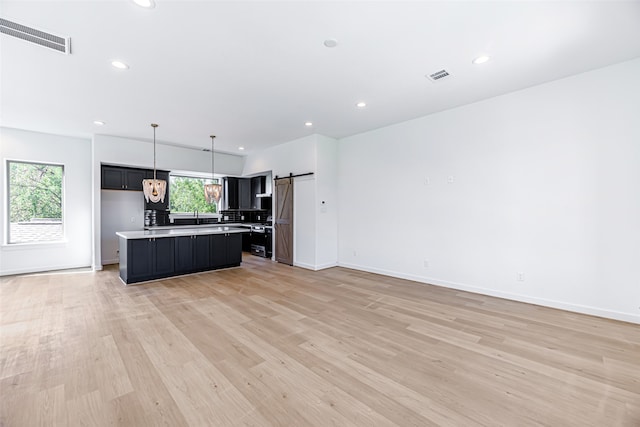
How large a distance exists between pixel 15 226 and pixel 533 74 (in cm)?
950

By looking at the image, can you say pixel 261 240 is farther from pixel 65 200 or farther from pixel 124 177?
pixel 65 200

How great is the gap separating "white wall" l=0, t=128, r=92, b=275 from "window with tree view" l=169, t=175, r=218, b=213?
6.33ft

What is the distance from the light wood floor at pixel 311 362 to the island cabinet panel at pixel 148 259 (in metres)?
0.77

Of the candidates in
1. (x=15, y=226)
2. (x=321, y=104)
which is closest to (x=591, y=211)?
(x=321, y=104)

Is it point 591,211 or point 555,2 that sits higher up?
point 555,2

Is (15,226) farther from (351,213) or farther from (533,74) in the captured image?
(533,74)

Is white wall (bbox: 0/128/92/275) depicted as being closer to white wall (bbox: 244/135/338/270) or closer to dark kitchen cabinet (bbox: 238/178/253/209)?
dark kitchen cabinet (bbox: 238/178/253/209)

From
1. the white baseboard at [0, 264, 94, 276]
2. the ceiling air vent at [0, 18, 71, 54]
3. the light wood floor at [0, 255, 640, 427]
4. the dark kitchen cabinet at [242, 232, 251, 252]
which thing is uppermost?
the ceiling air vent at [0, 18, 71, 54]

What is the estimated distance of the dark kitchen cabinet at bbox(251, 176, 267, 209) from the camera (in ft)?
27.1

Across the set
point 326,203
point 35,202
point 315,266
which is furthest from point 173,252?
point 35,202

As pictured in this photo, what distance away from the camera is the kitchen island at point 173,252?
4773 millimetres

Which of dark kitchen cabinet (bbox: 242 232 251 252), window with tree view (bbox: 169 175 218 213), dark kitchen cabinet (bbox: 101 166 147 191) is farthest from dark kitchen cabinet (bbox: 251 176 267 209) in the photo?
dark kitchen cabinet (bbox: 101 166 147 191)

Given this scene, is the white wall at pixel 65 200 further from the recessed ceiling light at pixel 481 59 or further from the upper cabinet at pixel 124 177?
the recessed ceiling light at pixel 481 59

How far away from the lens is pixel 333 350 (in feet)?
8.32
